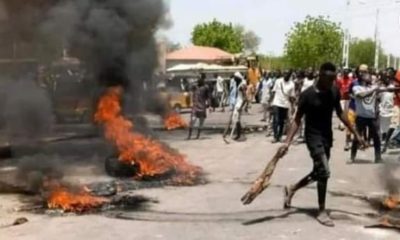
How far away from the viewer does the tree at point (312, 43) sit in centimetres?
5397

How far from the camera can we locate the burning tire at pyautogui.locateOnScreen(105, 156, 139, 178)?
10.6m

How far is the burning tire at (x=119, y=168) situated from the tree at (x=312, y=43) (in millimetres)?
43651

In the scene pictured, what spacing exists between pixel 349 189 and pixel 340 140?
7.36m

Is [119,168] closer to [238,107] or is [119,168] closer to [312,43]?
[238,107]

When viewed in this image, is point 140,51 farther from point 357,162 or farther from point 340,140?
point 340,140

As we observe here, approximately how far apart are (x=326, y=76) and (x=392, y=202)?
167 cm

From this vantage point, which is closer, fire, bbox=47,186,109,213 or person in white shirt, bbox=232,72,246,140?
fire, bbox=47,186,109,213

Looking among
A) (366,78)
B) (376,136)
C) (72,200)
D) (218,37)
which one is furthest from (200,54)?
(72,200)

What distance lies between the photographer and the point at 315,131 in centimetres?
760

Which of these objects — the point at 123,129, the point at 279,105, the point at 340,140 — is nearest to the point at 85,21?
the point at 123,129

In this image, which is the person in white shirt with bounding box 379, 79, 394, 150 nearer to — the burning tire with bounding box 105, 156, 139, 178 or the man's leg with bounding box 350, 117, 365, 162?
the man's leg with bounding box 350, 117, 365, 162

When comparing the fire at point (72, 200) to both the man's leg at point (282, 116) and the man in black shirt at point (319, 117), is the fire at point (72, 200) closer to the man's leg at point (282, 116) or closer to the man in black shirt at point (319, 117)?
the man in black shirt at point (319, 117)

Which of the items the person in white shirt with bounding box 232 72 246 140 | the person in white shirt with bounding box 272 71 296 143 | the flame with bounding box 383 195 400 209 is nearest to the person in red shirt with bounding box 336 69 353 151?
the person in white shirt with bounding box 272 71 296 143

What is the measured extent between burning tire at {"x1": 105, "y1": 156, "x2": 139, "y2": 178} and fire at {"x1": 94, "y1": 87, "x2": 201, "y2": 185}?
2.9 inches
